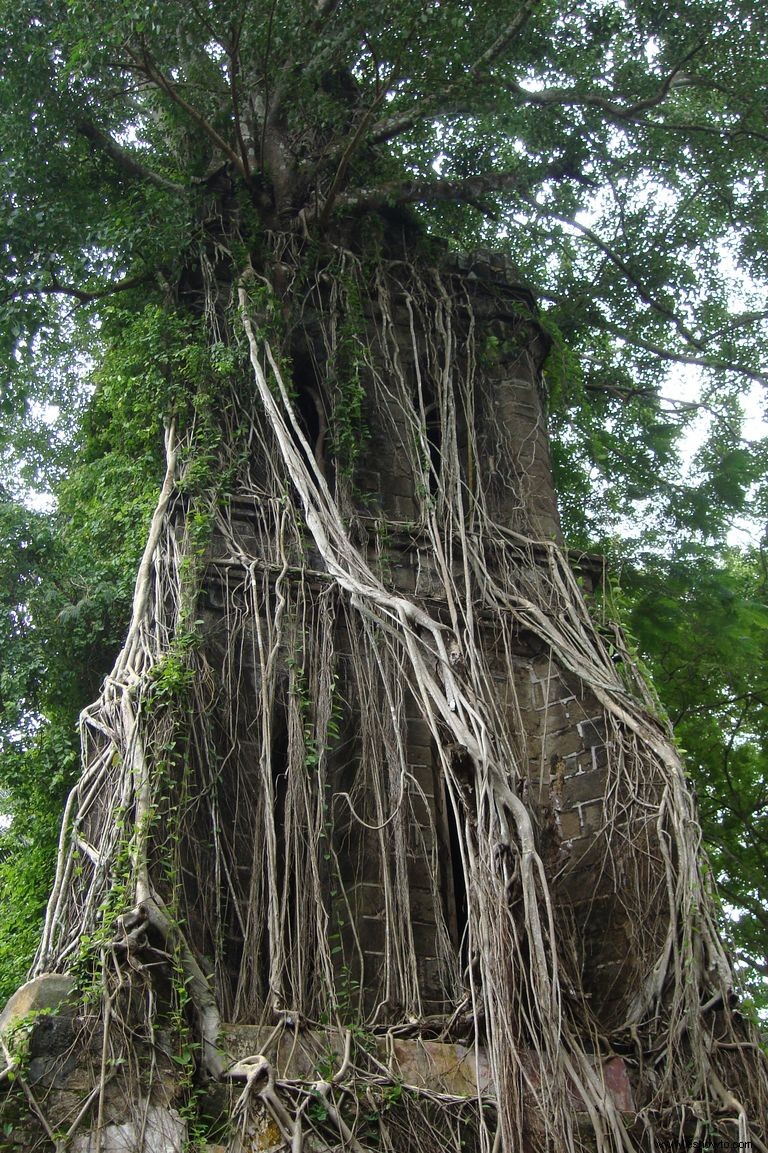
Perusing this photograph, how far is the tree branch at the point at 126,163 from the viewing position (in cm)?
938

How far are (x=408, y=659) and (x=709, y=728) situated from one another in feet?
16.5

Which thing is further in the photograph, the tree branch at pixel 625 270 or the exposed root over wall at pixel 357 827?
the tree branch at pixel 625 270

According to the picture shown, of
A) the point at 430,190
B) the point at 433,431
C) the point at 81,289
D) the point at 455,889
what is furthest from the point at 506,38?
the point at 455,889

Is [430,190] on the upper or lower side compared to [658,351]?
lower

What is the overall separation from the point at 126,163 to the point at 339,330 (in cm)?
221

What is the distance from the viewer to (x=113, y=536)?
29.1 ft

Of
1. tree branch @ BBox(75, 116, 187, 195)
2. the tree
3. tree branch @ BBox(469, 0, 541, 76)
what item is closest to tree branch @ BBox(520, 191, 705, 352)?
the tree

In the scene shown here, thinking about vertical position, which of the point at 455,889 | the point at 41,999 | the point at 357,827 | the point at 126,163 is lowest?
the point at 41,999

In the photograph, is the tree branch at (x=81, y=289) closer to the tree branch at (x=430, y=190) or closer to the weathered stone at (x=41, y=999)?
the tree branch at (x=430, y=190)

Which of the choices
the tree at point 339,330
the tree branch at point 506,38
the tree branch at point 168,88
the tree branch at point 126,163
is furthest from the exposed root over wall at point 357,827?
the tree branch at point 506,38

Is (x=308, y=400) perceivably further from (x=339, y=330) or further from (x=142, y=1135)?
(x=142, y=1135)

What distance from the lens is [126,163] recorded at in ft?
31.3

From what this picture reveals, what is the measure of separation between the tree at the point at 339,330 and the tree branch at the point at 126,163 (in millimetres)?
58

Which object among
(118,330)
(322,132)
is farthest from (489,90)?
(118,330)
